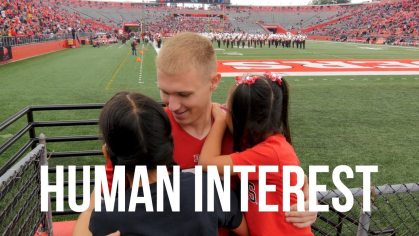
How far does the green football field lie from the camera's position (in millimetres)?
4977

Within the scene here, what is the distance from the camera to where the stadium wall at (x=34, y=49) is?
18.1 m

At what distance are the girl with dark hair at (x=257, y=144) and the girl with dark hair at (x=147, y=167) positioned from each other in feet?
1.10

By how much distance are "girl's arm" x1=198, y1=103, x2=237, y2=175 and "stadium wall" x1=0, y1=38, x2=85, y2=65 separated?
18.1m

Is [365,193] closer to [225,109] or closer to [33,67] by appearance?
[225,109]

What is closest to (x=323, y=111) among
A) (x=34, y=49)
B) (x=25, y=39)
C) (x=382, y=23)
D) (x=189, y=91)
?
(x=189, y=91)

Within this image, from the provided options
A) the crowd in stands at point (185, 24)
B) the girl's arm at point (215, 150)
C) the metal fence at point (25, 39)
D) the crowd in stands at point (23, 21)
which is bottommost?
the girl's arm at point (215, 150)

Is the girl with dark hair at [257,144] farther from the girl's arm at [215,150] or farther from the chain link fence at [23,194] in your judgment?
the chain link fence at [23,194]

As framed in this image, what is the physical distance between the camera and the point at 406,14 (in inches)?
1911

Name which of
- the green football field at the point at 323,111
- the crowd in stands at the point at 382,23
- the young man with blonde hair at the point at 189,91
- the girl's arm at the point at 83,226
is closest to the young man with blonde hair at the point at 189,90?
the young man with blonde hair at the point at 189,91

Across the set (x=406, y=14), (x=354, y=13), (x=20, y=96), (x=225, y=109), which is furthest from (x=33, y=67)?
(x=354, y=13)

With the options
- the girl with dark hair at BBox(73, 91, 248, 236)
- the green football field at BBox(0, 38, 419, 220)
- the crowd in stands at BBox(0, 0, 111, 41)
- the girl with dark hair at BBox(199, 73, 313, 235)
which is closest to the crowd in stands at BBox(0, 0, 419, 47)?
the crowd in stands at BBox(0, 0, 111, 41)

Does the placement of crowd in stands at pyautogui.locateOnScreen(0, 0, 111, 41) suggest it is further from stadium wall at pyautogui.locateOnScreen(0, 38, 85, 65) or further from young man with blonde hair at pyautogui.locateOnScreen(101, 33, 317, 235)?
young man with blonde hair at pyautogui.locateOnScreen(101, 33, 317, 235)

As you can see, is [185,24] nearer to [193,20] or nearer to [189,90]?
[193,20]

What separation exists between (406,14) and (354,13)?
15215 mm
